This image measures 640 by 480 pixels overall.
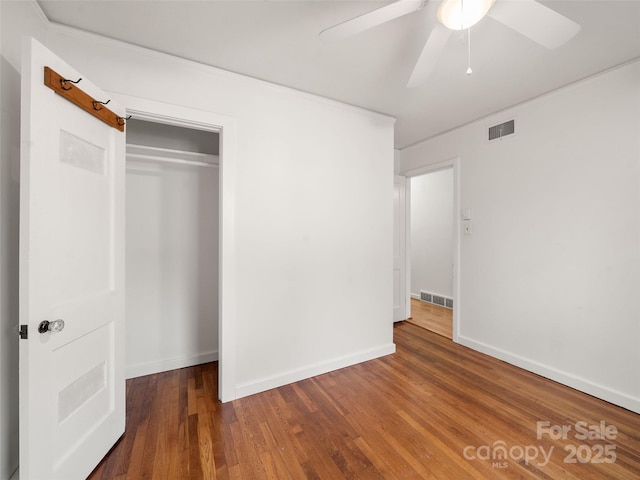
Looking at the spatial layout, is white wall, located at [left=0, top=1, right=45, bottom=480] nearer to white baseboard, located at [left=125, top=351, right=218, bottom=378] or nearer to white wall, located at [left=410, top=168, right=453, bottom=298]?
white baseboard, located at [left=125, top=351, right=218, bottom=378]

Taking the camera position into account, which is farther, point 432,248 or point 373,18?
point 432,248

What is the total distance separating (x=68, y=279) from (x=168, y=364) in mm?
1645

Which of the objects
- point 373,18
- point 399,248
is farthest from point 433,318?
point 373,18

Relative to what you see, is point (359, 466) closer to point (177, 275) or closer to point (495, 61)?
point (177, 275)

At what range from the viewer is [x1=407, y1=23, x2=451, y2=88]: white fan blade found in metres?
1.32

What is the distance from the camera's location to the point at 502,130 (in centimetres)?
288

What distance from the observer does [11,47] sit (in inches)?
53.9

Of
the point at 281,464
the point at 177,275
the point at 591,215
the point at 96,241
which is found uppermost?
the point at 591,215

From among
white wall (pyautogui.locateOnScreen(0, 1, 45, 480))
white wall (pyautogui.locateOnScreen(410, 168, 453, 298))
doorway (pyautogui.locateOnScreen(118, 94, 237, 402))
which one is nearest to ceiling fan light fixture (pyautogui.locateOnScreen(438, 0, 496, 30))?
doorway (pyautogui.locateOnScreen(118, 94, 237, 402))

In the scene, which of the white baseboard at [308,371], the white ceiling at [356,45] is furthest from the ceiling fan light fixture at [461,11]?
the white baseboard at [308,371]

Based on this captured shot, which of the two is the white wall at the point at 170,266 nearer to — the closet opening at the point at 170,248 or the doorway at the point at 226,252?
the closet opening at the point at 170,248

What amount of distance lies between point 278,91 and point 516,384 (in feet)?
11.1

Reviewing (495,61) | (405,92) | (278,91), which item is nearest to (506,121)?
(495,61)

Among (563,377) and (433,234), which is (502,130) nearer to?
(563,377)
